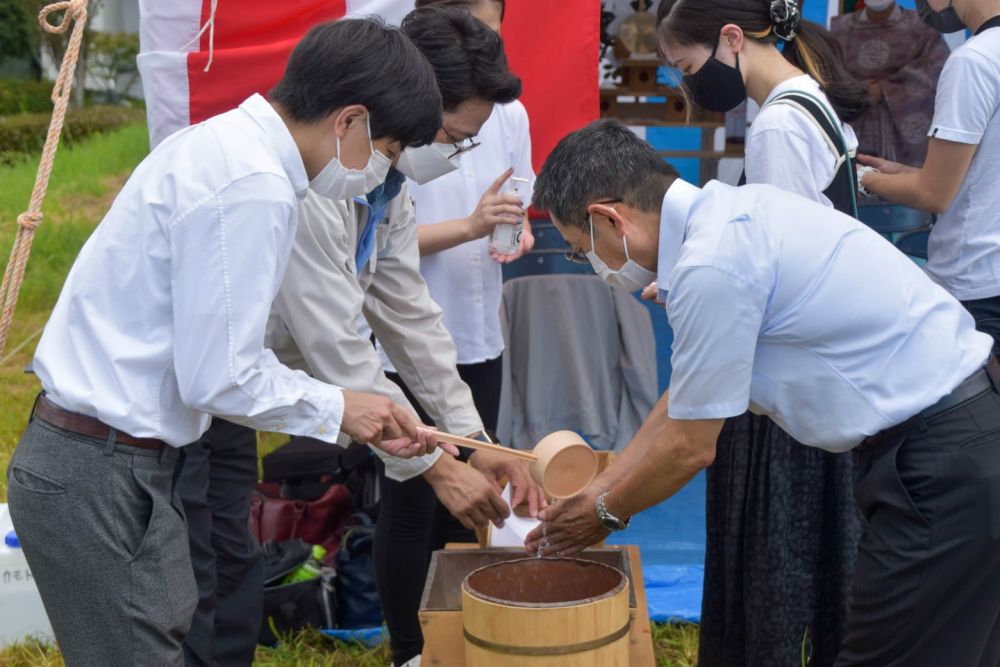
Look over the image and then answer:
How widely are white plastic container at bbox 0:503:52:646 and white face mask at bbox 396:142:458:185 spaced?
1.65 metres

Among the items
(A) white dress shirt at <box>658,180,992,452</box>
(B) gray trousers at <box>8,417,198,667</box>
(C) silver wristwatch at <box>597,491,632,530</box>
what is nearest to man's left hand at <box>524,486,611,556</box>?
(C) silver wristwatch at <box>597,491,632,530</box>

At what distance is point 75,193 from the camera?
8.13m

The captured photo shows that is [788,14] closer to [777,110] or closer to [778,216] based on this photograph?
[777,110]

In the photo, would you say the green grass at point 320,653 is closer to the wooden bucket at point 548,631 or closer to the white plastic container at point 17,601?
the white plastic container at point 17,601

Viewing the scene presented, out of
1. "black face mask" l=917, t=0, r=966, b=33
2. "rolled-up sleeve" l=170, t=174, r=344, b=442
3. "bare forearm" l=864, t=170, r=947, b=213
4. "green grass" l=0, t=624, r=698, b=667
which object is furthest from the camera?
"green grass" l=0, t=624, r=698, b=667

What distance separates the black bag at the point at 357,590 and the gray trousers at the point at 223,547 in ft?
1.61

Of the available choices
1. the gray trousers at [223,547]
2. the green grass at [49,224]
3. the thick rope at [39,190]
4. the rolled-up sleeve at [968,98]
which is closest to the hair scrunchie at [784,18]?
the rolled-up sleeve at [968,98]

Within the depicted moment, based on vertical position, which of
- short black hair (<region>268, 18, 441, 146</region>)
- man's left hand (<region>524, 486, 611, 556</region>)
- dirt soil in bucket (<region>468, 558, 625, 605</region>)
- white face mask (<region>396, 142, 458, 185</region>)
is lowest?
dirt soil in bucket (<region>468, 558, 625, 605</region>)

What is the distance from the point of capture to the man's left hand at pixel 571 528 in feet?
6.79

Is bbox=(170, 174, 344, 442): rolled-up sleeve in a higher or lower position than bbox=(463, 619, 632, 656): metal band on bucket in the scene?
higher

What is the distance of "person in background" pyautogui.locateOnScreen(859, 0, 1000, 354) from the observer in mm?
2592

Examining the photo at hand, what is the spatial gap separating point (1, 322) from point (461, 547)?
0.99 meters

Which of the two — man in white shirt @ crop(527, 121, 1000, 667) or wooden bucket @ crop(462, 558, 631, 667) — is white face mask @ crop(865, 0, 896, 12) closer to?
man in white shirt @ crop(527, 121, 1000, 667)

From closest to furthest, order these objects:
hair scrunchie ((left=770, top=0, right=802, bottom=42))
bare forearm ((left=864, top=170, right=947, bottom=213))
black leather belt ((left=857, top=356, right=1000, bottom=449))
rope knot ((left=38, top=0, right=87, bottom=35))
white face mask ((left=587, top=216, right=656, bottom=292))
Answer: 1. black leather belt ((left=857, top=356, right=1000, bottom=449))
2. white face mask ((left=587, top=216, right=656, bottom=292))
3. rope knot ((left=38, top=0, right=87, bottom=35))
4. hair scrunchie ((left=770, top=0, right=802, bottom=42))
5. bare forearm ((left=864, top=170, right=947, bottom=213))
